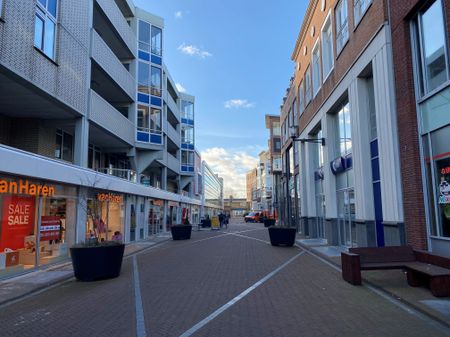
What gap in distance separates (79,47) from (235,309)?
14116mm

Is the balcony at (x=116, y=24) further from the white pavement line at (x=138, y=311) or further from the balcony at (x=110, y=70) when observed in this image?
the white pavement line at (x=138, y=311)

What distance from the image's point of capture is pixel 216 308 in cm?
712

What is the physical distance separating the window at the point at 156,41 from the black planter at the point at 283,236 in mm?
17027

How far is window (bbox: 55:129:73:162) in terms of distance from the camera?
18786 mm

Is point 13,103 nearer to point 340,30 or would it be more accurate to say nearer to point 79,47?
point 79,47

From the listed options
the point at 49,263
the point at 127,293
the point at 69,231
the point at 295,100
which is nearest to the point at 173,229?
the point at 69,231

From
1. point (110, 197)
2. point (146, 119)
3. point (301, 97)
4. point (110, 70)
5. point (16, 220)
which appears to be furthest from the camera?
point (301, 97)

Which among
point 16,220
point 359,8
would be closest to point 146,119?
point 16,220

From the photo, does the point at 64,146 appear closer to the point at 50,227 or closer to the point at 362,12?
the point at 50,227

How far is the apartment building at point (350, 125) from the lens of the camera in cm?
1140

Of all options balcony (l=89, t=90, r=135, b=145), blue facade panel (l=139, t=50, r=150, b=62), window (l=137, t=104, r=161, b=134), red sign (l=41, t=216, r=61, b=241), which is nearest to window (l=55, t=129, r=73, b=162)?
balcony (l=89, t=90, r=135, b=145)

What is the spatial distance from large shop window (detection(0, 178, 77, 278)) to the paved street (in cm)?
260

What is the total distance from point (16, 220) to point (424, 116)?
38.2ft

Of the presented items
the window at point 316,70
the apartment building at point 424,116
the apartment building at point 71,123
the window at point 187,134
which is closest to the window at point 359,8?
the apartment building at point 424,116
